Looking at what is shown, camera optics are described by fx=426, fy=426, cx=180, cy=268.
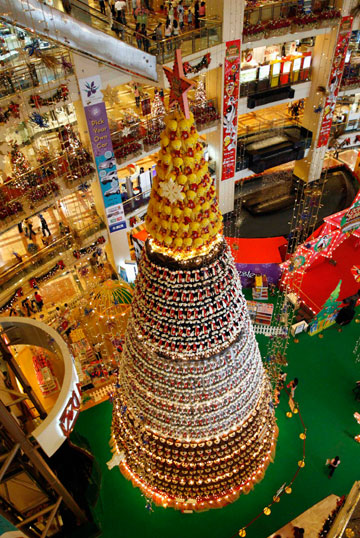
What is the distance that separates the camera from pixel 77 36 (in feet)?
Result: 31.5

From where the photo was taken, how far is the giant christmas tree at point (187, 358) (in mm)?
5281

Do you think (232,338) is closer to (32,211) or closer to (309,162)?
(32,211)

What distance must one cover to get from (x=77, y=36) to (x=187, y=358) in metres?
7.80

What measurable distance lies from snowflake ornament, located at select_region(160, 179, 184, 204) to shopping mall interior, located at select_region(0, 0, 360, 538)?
0.11 ft

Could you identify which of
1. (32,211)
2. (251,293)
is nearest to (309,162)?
(251,293)

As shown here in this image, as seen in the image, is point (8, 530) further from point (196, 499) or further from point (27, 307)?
point (27, 307)

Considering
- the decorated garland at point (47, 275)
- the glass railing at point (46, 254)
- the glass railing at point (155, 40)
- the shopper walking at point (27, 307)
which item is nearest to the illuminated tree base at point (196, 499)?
the decorated garland at point (47, 275)

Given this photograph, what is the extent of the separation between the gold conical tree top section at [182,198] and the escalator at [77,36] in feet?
15.9

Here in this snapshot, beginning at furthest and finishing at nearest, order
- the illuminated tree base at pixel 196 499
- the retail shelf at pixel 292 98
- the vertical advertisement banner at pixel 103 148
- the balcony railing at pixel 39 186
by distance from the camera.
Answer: the retail shelf at pixel 292 98, the vertical advertisement banner at pixel 103 148, the balcony railing at pixel 39 186, the illuminated tree base at pixel 196 499

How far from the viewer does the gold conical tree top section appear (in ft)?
16.5

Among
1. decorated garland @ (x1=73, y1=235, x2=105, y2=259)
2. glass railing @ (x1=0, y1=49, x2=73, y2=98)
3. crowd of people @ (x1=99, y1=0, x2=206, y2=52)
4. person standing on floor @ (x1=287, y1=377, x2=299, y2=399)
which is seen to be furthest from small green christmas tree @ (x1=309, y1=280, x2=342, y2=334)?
glass railing @ (x1=0, y1=49, x2=73, y2=98)

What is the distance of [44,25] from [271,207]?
1104cm

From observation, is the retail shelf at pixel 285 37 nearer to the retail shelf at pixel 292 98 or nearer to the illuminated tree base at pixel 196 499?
the retail shelf at pixel 292 98

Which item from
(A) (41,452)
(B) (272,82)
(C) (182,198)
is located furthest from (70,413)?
(B) (272,82)
